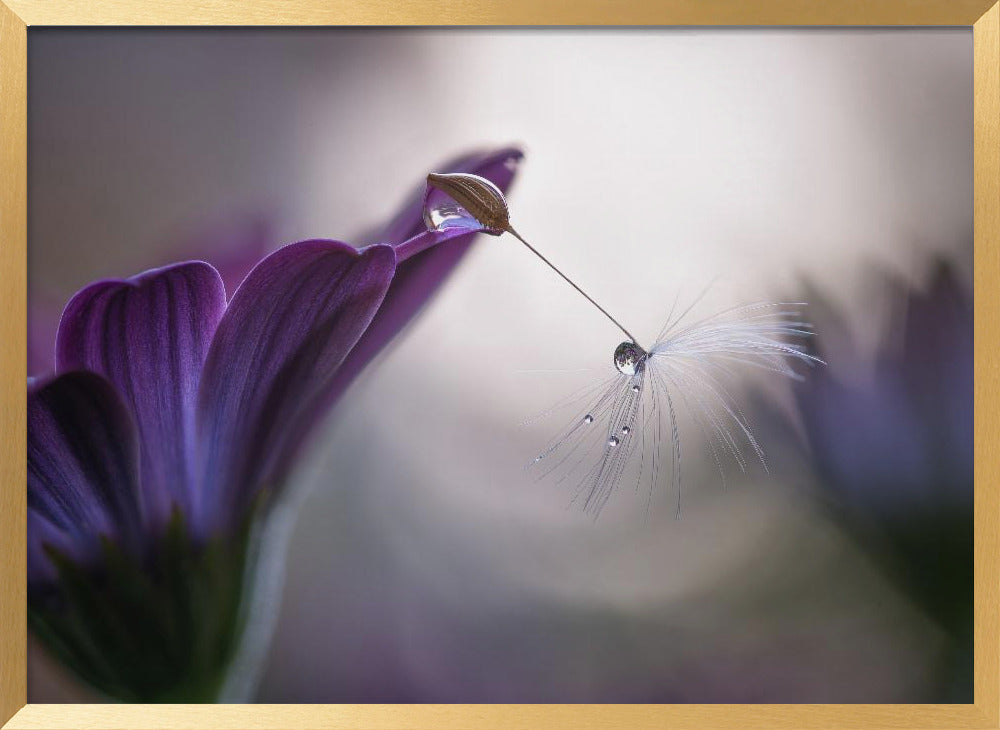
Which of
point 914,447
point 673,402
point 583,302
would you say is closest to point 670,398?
point 673,402

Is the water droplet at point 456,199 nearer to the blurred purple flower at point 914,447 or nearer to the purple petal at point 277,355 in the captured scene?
the purple petal at point 277,355

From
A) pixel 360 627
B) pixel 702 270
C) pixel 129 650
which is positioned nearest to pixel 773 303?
pixel 702 270

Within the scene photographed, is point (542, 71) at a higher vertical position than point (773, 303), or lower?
higher

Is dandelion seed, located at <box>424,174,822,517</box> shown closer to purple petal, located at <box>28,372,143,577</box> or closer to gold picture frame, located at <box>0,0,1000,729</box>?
gold picture frame, located at <box>0,0,1000,729</box>

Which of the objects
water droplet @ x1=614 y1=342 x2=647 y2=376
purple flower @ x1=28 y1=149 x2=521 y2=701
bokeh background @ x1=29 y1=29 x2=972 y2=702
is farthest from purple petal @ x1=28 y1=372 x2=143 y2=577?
water droplet @ x1=614 y1=342 x2=647 y2=376

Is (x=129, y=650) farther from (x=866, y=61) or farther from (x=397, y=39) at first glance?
(x=866, y=61)

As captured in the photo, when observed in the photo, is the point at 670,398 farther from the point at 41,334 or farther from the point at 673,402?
the point at 41,334

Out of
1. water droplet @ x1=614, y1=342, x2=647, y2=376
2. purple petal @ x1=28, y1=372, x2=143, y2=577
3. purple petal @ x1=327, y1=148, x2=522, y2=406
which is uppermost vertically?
purple petal @ x1=327, y1=148, x2=522, y2=406
